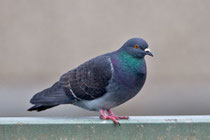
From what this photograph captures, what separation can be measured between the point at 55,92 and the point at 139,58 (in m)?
0.77

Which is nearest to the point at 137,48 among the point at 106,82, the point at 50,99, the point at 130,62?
the point at 130,62

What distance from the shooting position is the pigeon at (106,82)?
4.27 m

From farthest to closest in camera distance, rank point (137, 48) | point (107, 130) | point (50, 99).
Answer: point (50, 99), point (137, 48), point (107, 130)

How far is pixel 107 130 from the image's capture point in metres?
3.70

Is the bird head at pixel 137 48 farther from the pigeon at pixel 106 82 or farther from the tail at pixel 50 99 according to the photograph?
the tail at pixel 50 99

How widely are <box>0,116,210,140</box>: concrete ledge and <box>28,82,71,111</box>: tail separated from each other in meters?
0.74

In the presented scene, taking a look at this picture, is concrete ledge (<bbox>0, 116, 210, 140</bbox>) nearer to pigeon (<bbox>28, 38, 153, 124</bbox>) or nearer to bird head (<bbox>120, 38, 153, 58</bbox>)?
pigeon (<bbox>28, 38, 153, 124</bbox>)

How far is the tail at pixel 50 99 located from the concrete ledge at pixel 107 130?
0.74m

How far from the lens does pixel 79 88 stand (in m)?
4.47

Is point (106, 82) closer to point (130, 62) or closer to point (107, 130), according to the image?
point (130, 62)

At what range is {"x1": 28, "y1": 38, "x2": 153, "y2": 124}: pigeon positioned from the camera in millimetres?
4273

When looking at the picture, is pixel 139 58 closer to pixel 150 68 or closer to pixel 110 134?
pixel 110 134

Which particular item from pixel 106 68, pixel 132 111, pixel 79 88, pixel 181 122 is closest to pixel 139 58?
pixel 106 68

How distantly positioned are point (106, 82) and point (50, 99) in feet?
1.64
